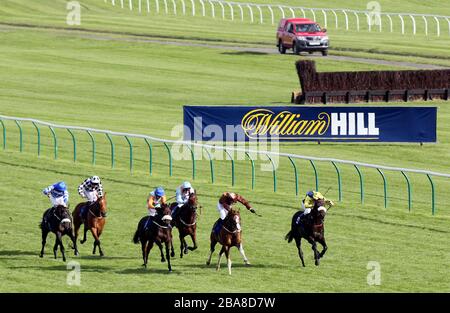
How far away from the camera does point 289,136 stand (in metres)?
39.3

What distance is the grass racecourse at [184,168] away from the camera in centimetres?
2278

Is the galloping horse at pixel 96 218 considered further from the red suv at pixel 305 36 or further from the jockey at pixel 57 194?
the red suv at pixel 305 36

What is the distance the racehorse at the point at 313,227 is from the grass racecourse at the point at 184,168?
0.48m

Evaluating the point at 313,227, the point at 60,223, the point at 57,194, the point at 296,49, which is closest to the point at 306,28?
the point at 296,49

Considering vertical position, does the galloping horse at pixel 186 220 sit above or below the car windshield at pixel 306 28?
below

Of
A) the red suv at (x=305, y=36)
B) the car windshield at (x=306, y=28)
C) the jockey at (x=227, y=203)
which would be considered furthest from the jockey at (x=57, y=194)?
the car windshield at (x=306, y=28)

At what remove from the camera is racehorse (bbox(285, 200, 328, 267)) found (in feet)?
74.1

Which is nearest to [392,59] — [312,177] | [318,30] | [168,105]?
[318,30]

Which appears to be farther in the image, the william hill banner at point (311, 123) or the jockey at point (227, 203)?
the william hill banner at point (311, 123)

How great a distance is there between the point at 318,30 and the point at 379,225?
3339cm

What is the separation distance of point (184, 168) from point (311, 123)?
20.2ft

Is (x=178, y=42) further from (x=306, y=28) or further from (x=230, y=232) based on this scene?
(x=230, y=232)

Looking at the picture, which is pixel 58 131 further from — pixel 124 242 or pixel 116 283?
pixel 116 283

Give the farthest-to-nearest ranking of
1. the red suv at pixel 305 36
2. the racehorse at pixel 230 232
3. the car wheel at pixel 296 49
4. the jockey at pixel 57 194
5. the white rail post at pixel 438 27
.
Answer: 1. the white rail post at pixel 438 27
2. the car wheel at pixel 296 49
3. the red suv at pixel 305 36
4. the jockey at pixel 57 194
5. the racehorse at pixel 230 232
